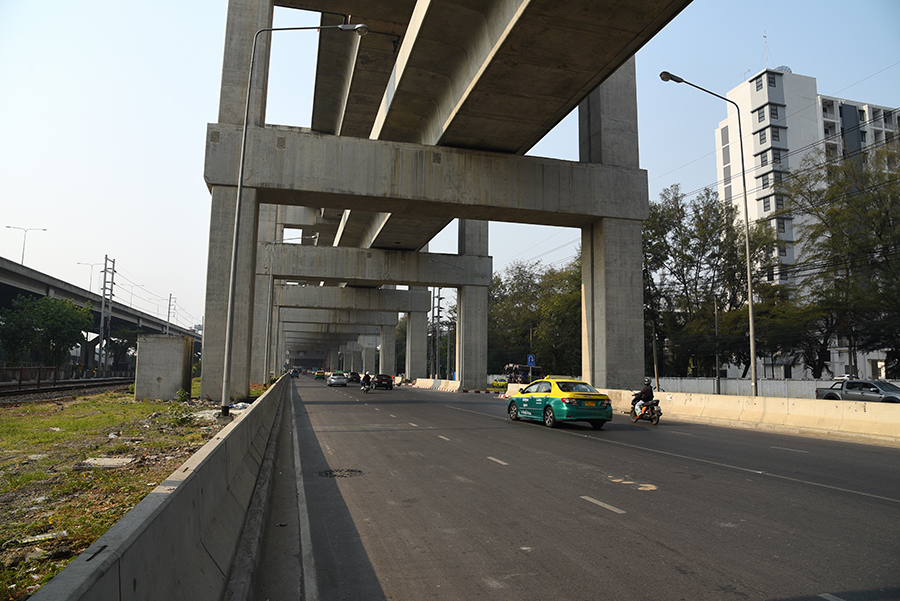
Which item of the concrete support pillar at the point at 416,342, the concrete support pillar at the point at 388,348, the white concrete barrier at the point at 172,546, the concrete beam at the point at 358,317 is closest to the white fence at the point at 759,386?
the concrete support pillar at the point at 416,342

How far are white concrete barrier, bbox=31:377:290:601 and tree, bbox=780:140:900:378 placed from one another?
4966 centimetres

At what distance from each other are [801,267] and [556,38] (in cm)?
4071

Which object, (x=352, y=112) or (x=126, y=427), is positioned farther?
(x=352, y=112)

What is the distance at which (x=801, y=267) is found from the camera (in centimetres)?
4972

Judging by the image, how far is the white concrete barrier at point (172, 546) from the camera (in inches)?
96.2

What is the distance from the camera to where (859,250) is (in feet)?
151

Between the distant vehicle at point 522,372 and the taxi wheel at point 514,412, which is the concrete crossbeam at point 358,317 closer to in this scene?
the distant vehicle at point 522,372

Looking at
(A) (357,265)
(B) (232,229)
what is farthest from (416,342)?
(B) (232,229)

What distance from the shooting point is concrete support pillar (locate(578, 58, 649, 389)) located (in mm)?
29156

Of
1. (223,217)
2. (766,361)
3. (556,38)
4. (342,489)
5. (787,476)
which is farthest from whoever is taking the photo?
(766,361)

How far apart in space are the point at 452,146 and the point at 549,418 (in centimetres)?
1382

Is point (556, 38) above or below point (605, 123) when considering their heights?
below

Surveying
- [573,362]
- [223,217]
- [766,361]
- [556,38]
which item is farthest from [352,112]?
[766,361]

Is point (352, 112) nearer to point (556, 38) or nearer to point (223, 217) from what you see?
point (223, 217)
